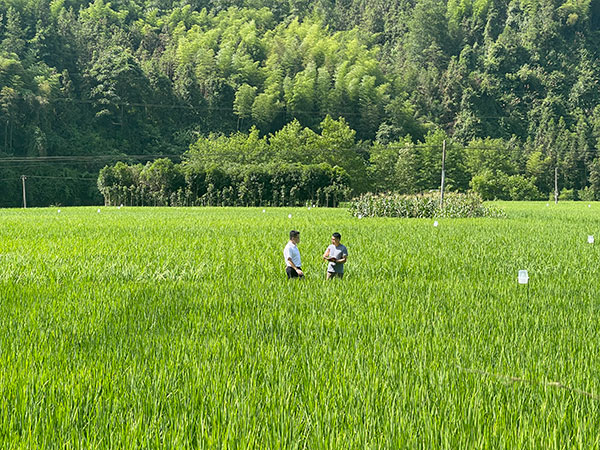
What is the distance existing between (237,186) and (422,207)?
28.1 meters

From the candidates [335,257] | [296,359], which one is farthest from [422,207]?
[296,359]

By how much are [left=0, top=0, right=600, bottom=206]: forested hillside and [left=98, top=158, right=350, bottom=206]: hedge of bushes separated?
6.56 feet

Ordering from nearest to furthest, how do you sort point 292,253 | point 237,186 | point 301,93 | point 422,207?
point 292,253, point 422,207, point 237,186, point 301,93

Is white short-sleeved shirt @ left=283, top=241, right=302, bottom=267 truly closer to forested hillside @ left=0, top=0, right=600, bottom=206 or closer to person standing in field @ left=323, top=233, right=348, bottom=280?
person standing in field @ left=323, top=233, right=348, bottom=280

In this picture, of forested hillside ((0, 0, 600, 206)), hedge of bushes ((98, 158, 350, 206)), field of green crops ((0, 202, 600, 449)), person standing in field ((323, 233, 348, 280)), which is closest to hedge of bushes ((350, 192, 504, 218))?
field of green crops ((0, 202, 600, 449))

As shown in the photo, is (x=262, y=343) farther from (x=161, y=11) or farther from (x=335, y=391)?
(x=161, y=11)

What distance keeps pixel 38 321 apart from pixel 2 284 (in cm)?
247

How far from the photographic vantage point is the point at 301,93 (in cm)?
9012

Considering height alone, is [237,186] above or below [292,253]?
above

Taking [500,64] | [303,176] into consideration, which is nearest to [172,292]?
[303,176]

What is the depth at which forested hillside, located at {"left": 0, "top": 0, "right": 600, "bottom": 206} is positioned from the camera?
64.9m

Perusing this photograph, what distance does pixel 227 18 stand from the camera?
125 m

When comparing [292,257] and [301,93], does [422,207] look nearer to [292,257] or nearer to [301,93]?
[292,257]

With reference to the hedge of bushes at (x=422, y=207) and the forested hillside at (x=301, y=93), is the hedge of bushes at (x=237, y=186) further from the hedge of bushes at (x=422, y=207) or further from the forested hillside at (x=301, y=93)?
the hedge of bushes at (x=422, y=207)
